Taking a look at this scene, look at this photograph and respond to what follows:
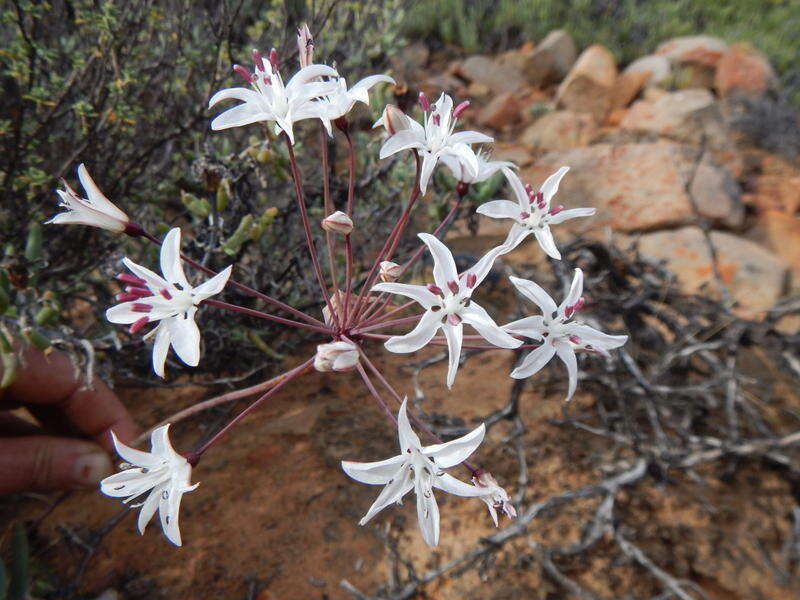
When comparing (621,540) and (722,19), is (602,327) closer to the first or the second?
(621,540)

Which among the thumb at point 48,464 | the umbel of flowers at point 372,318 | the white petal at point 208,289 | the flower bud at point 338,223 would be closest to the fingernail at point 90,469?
the thumb at point 48,464

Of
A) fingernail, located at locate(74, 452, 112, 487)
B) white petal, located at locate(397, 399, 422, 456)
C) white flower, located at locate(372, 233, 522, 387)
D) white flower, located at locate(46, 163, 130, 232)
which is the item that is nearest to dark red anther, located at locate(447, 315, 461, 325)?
white flower, located at locate(372, 233, 522, 387)

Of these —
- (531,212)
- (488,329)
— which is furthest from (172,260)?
(531,212)

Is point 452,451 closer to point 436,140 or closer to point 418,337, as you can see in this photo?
point 418,337

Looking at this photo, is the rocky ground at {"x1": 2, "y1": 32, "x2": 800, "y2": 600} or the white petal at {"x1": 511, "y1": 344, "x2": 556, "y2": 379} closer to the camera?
the white petal at {"x1": 511, "y1": 344, "x2": 556, "y2": 379}

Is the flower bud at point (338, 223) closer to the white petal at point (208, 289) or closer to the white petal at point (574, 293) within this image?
the white petal at point (208, 289)

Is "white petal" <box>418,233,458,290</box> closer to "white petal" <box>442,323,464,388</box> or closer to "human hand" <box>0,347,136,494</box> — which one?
"white petal" <box>442,323,464,388</box>
